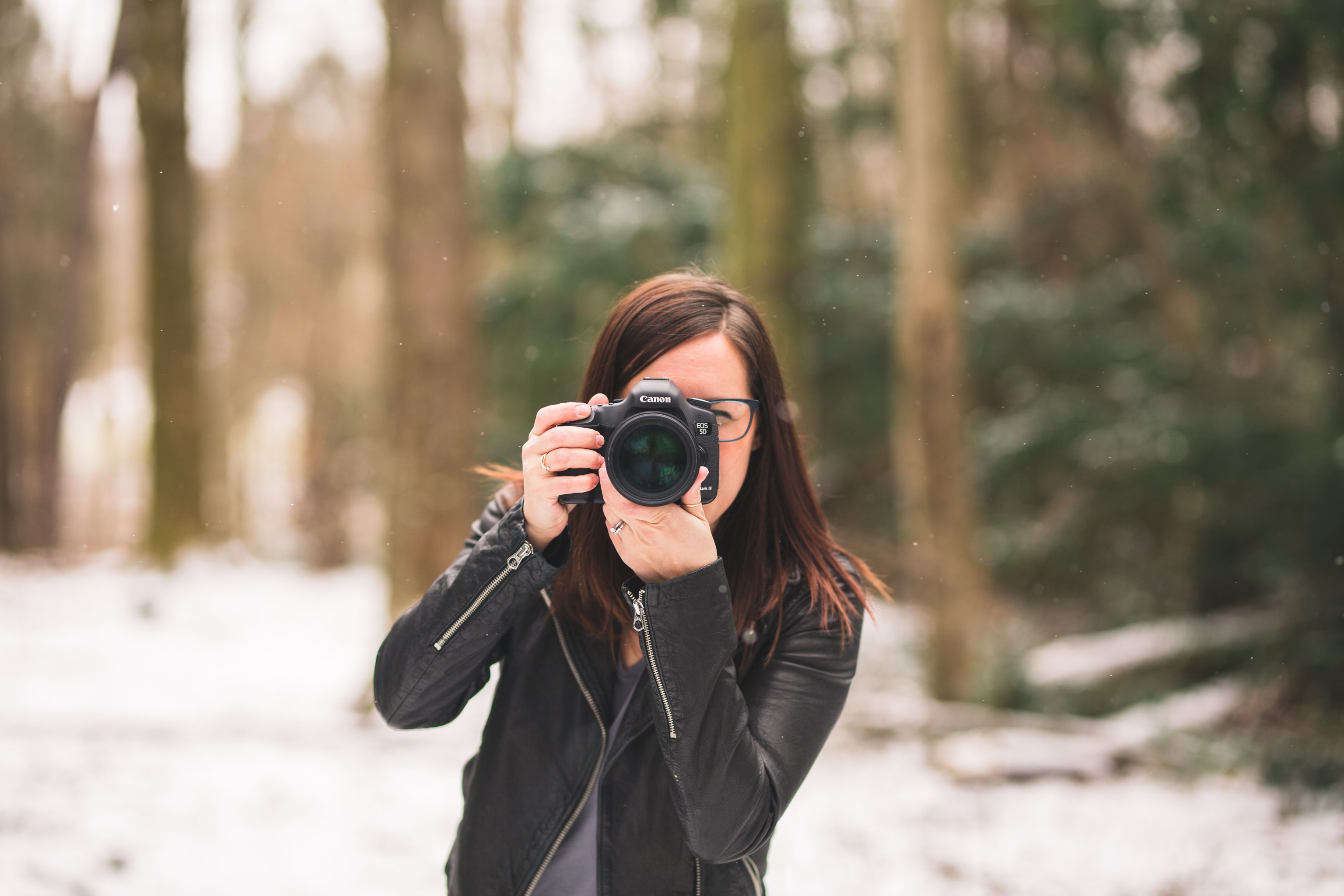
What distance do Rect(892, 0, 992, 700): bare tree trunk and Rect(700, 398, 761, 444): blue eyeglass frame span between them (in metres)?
3.54

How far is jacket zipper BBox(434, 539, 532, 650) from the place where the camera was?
1.09m

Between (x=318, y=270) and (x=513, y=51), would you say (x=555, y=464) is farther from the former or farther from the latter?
(x=318, y=270)

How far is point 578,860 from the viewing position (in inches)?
44.4

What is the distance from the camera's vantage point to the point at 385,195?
436 centimetres

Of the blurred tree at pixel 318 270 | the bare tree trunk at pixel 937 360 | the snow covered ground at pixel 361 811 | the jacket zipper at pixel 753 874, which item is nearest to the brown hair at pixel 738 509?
the jacket zipper at pixel 753 874

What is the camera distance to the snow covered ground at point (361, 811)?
2.60 meters

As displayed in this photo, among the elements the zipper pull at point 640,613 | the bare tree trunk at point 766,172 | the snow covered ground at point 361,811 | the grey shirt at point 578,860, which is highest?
Result: the bare tree trunk at point 766,172

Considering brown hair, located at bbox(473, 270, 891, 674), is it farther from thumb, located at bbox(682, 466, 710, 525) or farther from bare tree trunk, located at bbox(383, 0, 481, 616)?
bare tree trunk, located at bbox(383, 0, 481, 616)

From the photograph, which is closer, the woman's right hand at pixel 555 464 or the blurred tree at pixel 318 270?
the woman's right hand at pixel 555 464

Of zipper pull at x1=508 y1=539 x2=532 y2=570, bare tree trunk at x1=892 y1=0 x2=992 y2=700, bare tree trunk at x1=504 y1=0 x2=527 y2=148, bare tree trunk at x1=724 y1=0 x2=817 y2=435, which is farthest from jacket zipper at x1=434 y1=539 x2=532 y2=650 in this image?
bare tree trunk at x1=504 y1=0 x2=527 y2=148

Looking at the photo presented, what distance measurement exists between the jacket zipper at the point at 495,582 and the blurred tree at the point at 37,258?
29.0 feet

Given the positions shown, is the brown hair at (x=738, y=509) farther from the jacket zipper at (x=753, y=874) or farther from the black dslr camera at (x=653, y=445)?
the jacket zipper at (x=753, y=874)

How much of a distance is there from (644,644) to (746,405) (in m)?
0.34

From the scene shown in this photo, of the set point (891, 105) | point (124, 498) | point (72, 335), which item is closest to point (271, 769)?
point (891, 105)
